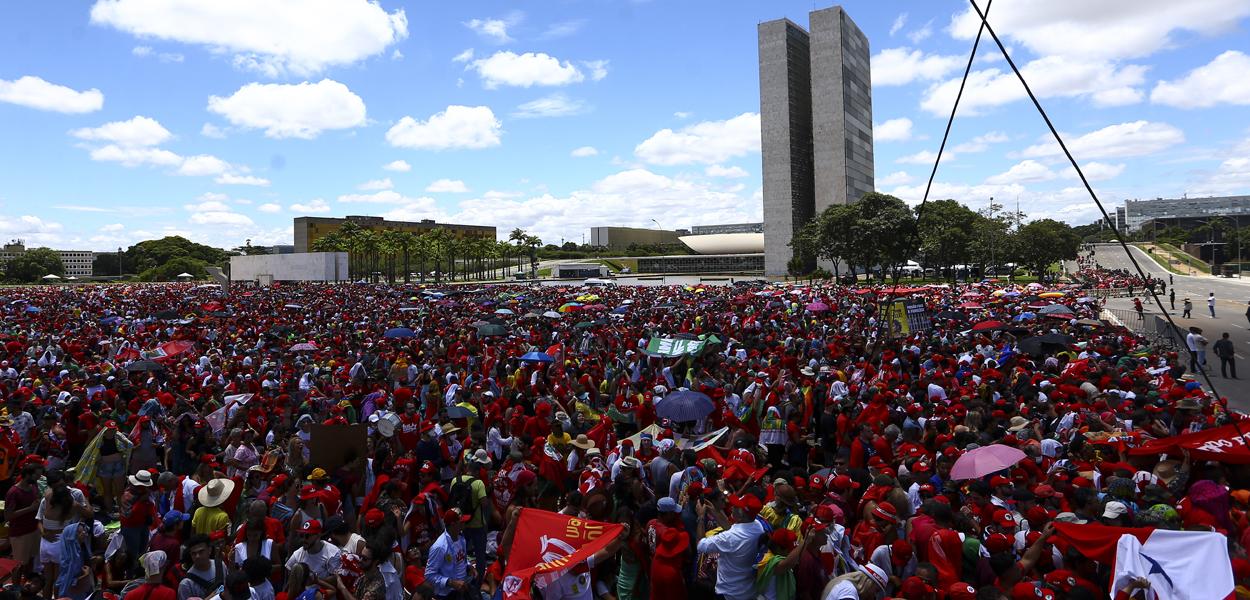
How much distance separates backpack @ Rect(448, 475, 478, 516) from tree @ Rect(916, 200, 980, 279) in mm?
79957

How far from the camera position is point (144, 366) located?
48.5 feet

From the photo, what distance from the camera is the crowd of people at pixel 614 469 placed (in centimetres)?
539

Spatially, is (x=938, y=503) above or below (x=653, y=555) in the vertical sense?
above

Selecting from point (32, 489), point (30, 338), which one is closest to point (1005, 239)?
point (30, 338)

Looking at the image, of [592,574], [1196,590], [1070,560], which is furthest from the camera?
[592,574]

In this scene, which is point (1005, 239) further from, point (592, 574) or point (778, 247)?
point (592, 574)

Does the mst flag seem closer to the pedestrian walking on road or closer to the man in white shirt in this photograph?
the man in white shirt

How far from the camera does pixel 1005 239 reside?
8231 cm

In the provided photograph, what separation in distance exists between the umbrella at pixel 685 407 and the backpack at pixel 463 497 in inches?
138

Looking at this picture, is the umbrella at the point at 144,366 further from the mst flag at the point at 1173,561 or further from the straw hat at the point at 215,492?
the mst flag at the point at 1173,561

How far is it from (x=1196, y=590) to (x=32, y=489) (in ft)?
30.0

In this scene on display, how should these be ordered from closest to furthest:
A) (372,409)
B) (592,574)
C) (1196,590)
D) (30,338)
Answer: (1196,590)
(592,574)
(372,409)
(30,338)

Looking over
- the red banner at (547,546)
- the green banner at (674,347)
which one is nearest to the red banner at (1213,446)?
the red banner at (547,546)

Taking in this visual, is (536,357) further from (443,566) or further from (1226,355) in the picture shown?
(1226,355)
